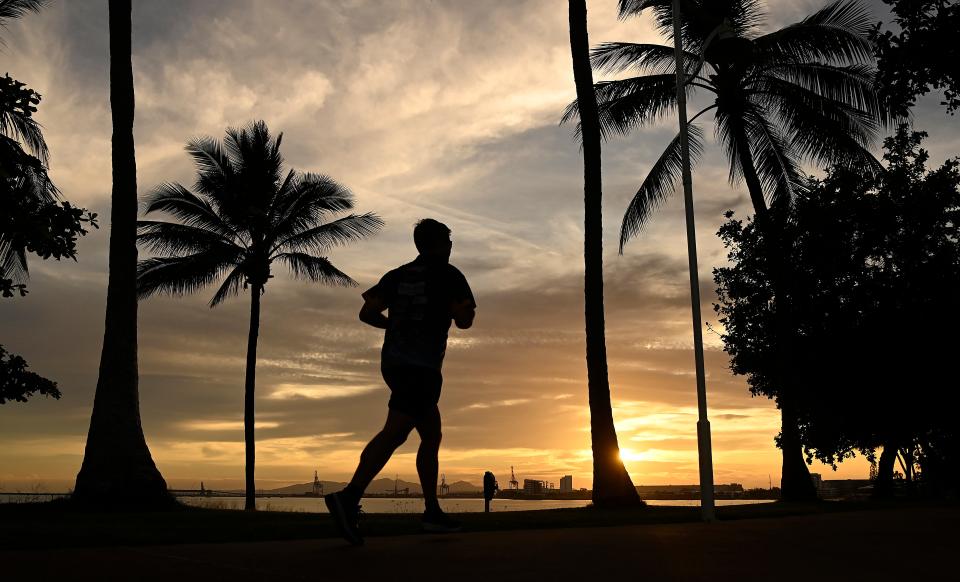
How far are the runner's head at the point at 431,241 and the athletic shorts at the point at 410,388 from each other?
0.73 metres

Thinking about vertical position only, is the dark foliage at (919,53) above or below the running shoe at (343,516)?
above

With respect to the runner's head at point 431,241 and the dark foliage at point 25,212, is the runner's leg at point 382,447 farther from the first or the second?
the dark foliage at point 25,212

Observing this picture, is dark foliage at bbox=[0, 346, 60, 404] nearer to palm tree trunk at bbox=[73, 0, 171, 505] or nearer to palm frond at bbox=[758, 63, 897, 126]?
palm tree trunk at bbox=[73, 0, 171, 505]

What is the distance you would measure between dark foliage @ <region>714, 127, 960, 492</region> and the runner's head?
1934 cm

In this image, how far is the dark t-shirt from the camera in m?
5.41

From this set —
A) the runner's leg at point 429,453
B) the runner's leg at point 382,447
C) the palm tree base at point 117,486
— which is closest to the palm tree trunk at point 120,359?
the palm tree base at point 117,486

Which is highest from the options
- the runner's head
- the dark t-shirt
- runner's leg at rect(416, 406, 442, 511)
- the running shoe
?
the runner's head

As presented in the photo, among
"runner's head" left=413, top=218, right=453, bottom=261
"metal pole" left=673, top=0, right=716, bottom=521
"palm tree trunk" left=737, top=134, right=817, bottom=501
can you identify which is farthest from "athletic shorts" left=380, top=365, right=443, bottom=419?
"palm tree trunk" left=737, top=134, right=817, bottom=501

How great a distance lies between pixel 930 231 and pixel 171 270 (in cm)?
2119

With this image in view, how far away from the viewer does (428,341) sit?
214 inches

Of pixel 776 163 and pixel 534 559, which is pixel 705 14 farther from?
pixel 534 559

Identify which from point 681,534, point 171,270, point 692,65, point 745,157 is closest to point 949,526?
point 681,534

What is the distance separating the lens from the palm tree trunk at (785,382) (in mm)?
21422

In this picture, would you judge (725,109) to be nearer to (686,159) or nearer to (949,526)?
(686,159)
